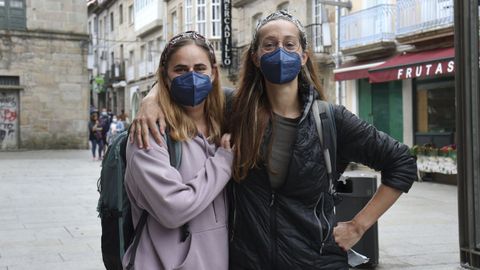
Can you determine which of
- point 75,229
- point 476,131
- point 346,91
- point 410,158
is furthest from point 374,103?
point 410,158

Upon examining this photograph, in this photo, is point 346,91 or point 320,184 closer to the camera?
point 320,184

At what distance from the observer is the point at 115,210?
2.13 metres

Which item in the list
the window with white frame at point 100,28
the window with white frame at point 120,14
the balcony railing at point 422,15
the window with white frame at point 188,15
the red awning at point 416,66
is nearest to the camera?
the red awning at point 416,66

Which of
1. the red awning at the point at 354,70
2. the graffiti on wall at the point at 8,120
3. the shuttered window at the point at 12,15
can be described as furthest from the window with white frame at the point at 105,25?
the red awning at the point at 354,70

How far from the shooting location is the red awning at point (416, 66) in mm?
13023

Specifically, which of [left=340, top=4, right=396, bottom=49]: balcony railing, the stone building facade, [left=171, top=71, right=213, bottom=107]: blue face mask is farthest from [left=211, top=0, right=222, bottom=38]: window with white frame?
[left=171, top=71, right=213, bottom=107]: blue face mask

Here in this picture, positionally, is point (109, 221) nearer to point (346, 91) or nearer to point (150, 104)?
point (150, 104)

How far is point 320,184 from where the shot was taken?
2.09 m

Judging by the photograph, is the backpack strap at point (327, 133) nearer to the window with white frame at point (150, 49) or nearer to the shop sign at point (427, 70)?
the shop sign at point (427, 70)

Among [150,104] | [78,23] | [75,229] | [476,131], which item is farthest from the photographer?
[78,23]

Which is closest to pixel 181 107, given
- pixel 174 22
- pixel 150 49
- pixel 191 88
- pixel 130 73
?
pixel 191 88

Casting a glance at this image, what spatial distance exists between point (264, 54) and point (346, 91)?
55.8ft

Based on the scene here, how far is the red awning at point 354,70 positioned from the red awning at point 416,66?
678 mm

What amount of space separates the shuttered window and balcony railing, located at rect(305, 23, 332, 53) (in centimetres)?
1132
